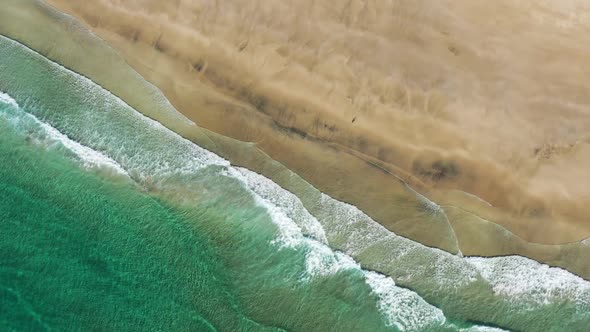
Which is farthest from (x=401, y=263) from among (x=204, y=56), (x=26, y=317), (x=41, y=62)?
(x=41, y=62)

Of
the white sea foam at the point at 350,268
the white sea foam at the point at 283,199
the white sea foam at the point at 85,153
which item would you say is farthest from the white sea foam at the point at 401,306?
the white sea foam at the point at 85,153

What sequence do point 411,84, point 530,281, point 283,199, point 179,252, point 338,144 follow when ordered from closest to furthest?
point 411,84 → point 338,144 → point 283,199 → point 530,281 → point 179,252

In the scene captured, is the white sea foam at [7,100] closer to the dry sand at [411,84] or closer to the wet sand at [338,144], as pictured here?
the wet sand at [338,144]

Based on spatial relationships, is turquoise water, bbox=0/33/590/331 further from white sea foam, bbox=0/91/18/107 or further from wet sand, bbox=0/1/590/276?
wet sand, bbox=0/1/590/276

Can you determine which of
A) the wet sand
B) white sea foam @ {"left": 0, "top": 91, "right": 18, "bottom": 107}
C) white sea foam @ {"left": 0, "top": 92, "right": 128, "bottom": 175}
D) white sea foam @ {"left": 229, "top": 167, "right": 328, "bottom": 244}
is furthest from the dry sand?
white sea foam @ {"left": 0, "top": 91, "right": 18, "bottom": 107}

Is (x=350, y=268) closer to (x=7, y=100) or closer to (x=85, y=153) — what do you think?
(x=85, y=153)

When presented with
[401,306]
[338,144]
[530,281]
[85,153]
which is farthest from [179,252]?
[530,281]
